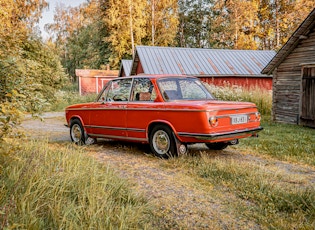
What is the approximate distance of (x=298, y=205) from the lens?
3.78 meters

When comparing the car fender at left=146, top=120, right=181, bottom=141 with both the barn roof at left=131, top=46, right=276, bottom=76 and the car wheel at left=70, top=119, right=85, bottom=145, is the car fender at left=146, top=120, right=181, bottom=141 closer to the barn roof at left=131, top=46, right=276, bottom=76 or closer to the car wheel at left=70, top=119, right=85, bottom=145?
the car wheel at left=70, top=119, right=85, bottom=145

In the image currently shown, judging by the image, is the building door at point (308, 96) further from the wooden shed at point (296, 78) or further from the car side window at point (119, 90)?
the car side window at point (119, 90)

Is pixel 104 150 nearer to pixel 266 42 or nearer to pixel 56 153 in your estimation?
pixel 56 153

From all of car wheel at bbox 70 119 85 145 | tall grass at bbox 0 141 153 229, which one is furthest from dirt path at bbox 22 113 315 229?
car wheel at bbox 70 119 85 145

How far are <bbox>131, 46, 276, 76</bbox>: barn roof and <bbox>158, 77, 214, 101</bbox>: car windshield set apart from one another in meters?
13.9

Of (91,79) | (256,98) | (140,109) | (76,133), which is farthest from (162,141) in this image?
(91,79)

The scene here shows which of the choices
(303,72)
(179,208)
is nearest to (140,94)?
(179,208)

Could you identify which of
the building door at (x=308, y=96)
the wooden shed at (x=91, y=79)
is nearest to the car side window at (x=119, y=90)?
the building door at (x=308, y=96)

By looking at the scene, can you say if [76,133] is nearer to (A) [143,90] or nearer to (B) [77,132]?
(B) [77,132]

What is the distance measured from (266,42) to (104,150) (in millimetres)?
39289

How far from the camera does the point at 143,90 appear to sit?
707 centimetres

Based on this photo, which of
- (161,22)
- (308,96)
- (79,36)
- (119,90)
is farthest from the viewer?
(79,36)

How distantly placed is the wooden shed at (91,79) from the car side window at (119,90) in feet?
87.3

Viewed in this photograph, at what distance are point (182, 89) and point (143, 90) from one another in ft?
2.89
